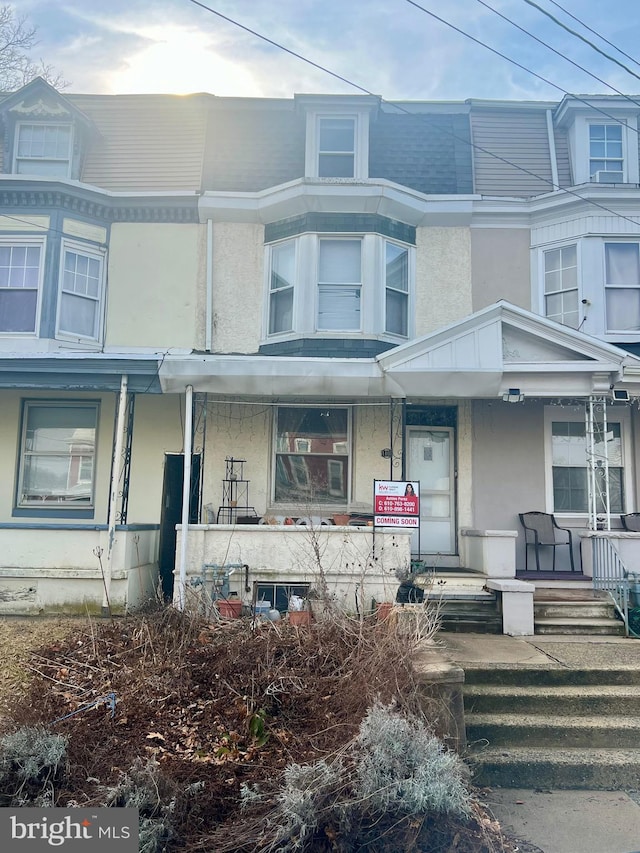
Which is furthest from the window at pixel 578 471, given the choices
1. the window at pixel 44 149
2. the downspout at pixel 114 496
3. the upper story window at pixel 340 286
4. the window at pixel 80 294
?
the window at pixel 44 149

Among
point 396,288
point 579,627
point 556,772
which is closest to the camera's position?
→ point 556,772

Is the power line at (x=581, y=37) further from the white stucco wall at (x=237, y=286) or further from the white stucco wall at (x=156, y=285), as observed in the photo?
the white stucco wall at (x=156, y=285)

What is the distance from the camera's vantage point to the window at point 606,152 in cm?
1096

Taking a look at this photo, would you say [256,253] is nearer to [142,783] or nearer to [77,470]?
[77,470]

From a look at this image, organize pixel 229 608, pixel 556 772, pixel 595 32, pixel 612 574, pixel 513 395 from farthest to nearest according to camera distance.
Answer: pixel 513 395 < pixel 612 574 < pixel 595 32 < pixel 229 608 < pixel 556 772

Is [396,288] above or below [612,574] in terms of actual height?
above

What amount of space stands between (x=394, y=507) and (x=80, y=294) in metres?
6.53

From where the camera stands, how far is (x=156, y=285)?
35.0 feet

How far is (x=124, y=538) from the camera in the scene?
8070mm

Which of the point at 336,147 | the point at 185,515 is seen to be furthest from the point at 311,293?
the point at 185,515

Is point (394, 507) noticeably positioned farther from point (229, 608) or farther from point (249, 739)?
point (249, 739)

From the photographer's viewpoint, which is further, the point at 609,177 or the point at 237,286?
the point at 609,177

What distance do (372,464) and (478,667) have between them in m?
4.52

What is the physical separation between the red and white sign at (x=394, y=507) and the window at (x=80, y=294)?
5.88 meters
